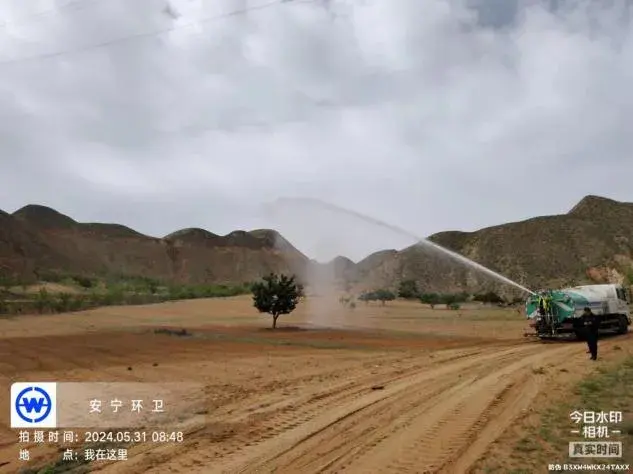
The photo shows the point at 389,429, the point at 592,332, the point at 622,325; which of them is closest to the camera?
the point at 389,429

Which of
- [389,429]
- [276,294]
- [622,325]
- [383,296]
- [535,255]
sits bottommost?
[389,429]

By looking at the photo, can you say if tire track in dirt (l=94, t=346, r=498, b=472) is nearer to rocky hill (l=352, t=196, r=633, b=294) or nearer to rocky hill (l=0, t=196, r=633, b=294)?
rocky hill (l=0, t=196, r=633, b=294)

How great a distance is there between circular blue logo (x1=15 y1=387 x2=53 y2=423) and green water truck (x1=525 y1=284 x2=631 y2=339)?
2045cm

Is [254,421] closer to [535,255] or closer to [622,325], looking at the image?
[622,325]

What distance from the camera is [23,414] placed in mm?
12695

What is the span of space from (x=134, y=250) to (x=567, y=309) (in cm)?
13797

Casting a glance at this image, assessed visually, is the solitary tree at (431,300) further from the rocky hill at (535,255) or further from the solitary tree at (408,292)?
the rocky hill at (535,255)

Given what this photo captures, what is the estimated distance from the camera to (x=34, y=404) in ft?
42.0

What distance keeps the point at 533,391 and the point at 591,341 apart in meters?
6.29

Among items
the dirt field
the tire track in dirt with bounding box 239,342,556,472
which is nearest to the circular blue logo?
the dirt field

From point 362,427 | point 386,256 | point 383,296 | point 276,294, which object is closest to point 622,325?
point 276,294

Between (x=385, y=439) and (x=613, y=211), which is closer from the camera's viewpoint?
(x=385, y=439)

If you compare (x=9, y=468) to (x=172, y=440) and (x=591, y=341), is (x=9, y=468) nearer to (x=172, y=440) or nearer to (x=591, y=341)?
(x=172, y=440)

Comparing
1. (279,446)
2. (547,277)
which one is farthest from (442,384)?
(547,277)
